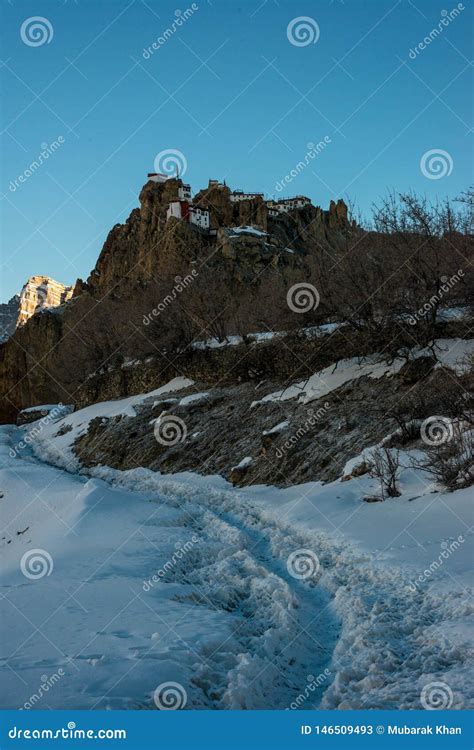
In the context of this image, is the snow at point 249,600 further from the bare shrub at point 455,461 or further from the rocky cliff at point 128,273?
the rocky cliff at point 128,273

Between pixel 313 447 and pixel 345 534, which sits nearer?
pixel 345 534

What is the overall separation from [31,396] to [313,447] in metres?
84.2

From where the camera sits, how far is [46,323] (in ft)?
304

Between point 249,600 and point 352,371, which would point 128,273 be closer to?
point 352,371

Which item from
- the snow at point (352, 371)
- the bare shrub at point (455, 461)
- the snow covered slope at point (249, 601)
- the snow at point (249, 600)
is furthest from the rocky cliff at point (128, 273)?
the bare shrub at point (455, 461)

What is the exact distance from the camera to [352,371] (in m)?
19.0

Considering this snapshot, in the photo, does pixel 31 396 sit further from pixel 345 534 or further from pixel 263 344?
pixel 345 534

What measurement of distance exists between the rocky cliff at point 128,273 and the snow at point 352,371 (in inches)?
833

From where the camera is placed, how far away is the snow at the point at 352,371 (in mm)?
16391

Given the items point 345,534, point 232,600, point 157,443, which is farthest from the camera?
point 157,443

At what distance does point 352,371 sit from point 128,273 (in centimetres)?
8285

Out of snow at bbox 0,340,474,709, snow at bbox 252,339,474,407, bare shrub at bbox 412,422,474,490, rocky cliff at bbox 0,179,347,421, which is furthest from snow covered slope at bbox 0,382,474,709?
rocky cliff at bbox 0,179,347,421

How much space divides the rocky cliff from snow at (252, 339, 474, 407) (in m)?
21.2

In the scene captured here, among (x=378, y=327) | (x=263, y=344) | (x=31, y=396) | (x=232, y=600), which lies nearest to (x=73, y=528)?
(x=232, y=600)
